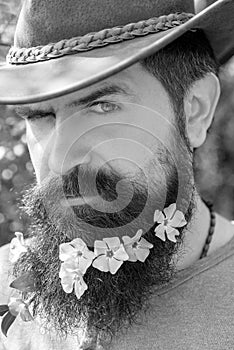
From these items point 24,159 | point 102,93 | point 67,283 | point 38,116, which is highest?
point 102,93

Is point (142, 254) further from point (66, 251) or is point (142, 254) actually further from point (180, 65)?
point (180, 65)

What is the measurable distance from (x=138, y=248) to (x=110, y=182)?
0.16 m

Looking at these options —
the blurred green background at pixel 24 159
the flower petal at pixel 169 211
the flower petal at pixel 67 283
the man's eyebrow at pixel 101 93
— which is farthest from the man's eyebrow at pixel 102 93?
the blurred green background at pixel 24 159

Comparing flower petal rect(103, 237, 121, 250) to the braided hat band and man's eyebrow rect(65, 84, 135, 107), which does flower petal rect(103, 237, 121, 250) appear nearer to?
man's eyebrow rect(65, 84, 135, 107)

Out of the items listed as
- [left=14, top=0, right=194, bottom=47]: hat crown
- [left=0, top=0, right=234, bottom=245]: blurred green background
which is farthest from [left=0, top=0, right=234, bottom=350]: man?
[left=0, top=0, right=234, bottom=245]: blurred green background

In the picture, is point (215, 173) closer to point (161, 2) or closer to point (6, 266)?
point (6, 266)

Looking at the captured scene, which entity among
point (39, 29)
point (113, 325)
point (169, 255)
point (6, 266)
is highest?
point (39, 29)

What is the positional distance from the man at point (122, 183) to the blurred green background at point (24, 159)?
503 mm

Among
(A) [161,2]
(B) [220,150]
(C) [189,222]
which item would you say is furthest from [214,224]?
(B) [220,150]

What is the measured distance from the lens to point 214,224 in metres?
2.13

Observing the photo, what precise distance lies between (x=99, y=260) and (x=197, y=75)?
0.50 metres

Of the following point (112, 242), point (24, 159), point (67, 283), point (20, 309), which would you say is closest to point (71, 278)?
point (67, 283)

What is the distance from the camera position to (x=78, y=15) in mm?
1857

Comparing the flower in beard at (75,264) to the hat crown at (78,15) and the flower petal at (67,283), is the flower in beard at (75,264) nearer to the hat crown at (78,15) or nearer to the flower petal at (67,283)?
the flower petal at (67,283)
